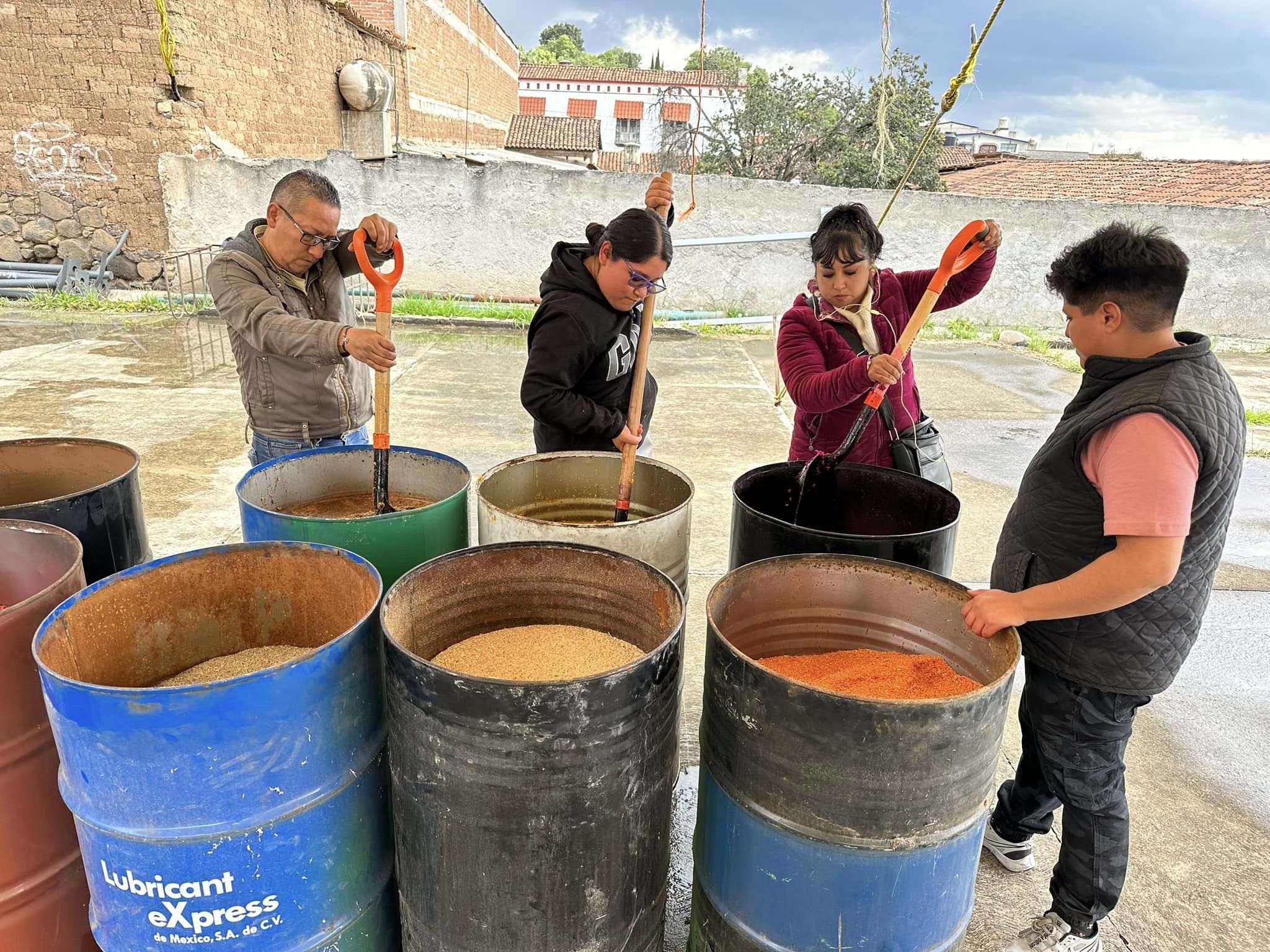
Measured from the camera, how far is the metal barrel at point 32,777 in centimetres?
151

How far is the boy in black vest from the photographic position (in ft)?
5.09

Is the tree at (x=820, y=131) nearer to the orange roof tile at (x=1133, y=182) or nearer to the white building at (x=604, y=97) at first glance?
the orange roof tile at (x=1133, y=182)

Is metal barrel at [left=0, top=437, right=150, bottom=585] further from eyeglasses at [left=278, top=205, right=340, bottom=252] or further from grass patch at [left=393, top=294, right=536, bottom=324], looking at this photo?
grass patch at [left=393, top=294, right=536, bottom=324]

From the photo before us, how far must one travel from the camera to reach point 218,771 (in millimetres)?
1326

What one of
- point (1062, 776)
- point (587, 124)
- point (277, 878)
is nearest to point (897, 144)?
point (1062, 776)

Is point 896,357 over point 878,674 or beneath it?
over

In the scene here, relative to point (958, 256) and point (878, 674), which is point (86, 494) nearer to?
point (878, 674)

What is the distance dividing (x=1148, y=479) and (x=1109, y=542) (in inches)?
10.5

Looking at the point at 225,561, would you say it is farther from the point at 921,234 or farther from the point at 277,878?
the point at 921,234

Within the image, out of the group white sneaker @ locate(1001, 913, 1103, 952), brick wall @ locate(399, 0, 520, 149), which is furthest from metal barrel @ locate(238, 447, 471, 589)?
brick wall @ locate(399, 0, 520, 149)

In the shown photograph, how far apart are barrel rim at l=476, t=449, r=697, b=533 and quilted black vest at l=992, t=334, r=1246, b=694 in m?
0.85

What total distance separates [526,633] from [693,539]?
289cm

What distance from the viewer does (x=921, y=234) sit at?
463 inches

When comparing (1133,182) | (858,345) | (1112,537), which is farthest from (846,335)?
(1133,182)
